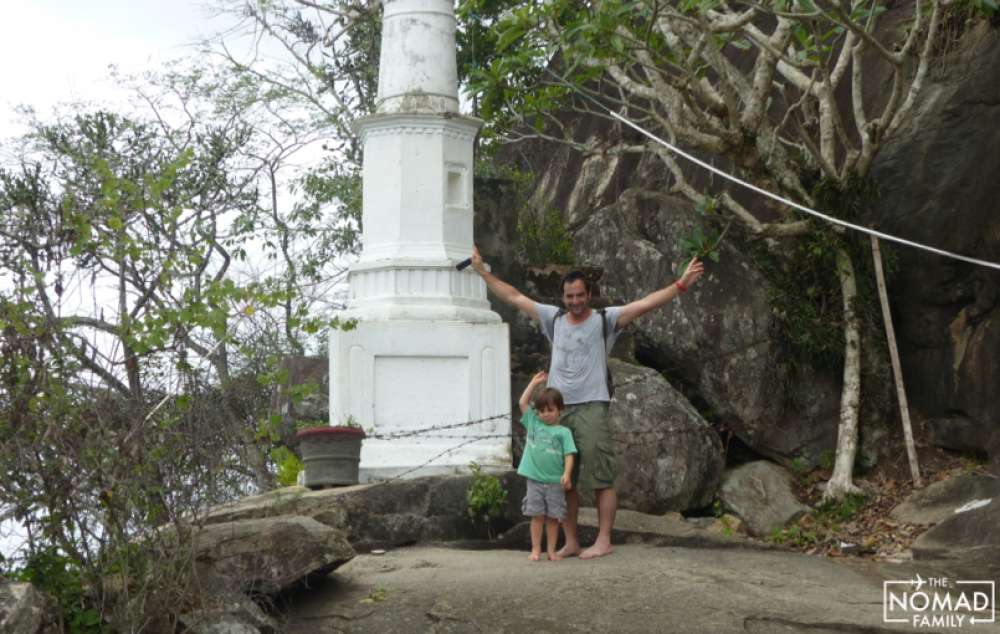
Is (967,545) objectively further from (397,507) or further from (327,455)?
(327,455)

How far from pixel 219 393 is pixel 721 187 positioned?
9.94 metres

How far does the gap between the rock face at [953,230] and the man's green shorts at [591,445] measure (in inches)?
249

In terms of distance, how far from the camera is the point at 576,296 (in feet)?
29.5

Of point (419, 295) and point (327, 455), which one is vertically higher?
point (419, 295)

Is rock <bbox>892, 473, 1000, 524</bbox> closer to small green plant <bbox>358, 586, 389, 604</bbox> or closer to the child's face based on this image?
the child's face

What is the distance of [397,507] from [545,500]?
6.01 ft

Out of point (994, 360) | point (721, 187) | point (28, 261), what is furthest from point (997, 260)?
point (28, 261)

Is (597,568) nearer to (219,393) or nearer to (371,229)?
(219,393)

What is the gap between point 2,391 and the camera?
7141mm

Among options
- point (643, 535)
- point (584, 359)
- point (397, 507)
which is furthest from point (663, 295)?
point (397, 507)

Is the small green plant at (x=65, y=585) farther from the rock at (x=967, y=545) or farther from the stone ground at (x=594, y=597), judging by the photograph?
the rock at (x=967, y=545)

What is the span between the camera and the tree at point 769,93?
1281 centimetres

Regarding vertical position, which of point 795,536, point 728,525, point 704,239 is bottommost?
point 795,536

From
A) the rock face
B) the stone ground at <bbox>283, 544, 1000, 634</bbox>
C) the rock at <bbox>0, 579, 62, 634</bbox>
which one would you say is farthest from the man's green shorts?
the rock face
